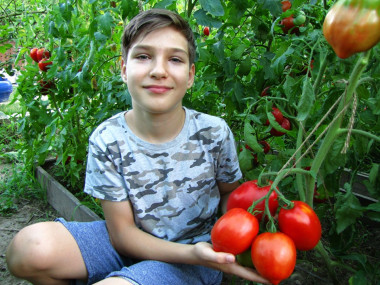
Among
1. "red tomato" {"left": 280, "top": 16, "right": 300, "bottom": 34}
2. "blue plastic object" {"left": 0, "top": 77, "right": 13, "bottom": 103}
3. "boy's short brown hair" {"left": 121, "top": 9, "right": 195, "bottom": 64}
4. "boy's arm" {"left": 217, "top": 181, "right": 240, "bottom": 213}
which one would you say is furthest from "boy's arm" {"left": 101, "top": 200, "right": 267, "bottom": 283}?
"blue plastic object" {"left": 0, "top": 77, "right": 13, "bottom": 103}

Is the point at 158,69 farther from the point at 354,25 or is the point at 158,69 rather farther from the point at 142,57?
the point at 354,25

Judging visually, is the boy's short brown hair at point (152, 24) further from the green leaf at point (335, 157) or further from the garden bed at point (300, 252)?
the garden bed at point (300, 252)

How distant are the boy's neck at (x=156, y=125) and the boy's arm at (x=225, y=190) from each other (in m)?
0.27

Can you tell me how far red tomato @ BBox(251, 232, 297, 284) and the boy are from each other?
31 centimetres

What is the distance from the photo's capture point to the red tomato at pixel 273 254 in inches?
31.4

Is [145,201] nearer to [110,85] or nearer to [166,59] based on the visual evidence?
[166,59]

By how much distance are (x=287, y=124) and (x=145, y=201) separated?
1.99ft

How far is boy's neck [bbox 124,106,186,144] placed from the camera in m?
1.27

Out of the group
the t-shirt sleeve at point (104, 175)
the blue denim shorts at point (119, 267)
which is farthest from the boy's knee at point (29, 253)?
the t-shirt sleeve at point (104, 175)

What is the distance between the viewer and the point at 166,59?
1194mm

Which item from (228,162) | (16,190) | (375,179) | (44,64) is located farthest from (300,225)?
(16,190)

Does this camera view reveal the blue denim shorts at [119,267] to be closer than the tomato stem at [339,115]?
No

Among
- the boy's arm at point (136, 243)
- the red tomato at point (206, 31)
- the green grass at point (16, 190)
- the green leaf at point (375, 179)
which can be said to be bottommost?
the green grass at point (16, 190)

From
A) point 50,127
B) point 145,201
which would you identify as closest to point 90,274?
point 145,201
